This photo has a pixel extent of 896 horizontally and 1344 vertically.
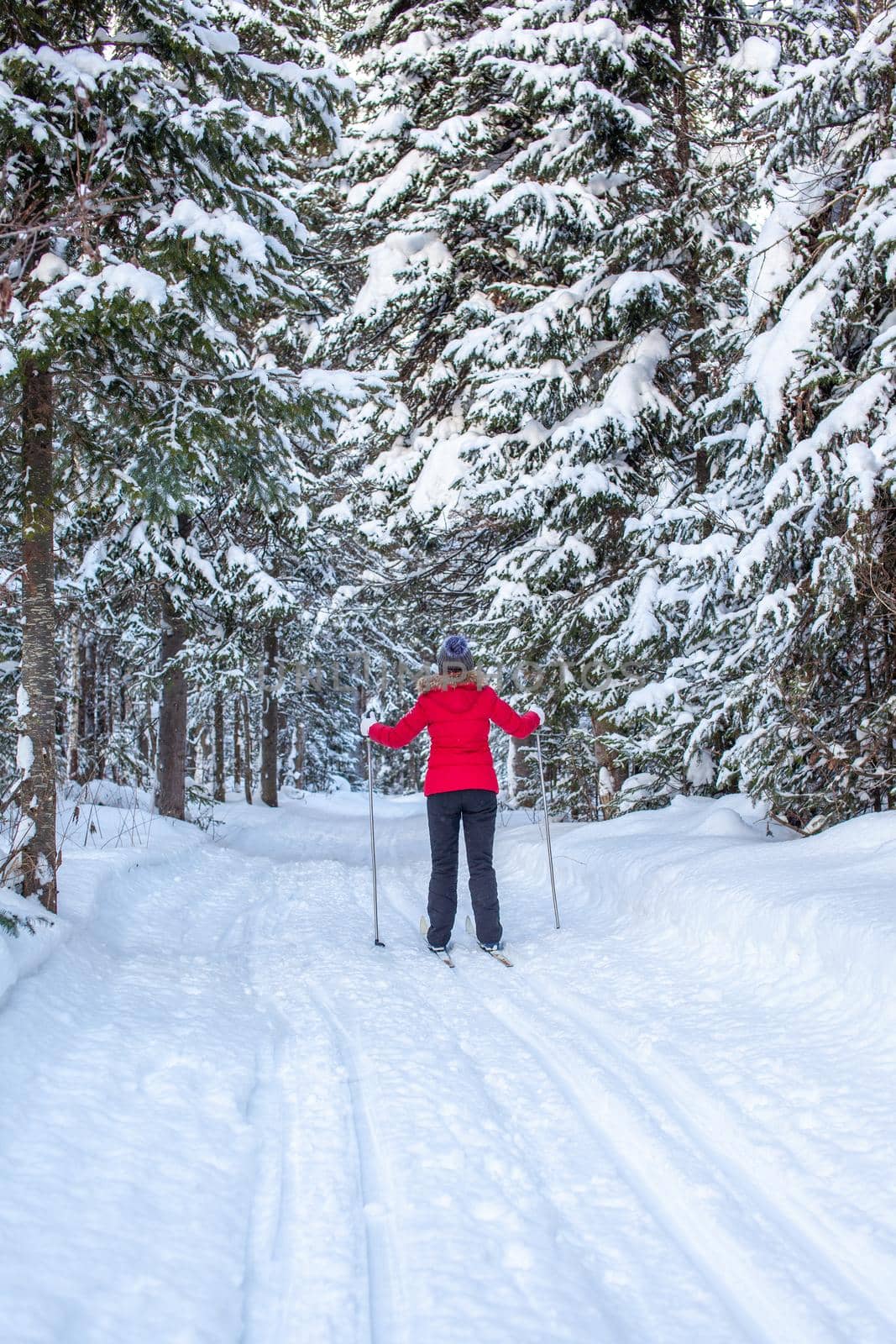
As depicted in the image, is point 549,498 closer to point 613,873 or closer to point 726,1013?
point 613,873

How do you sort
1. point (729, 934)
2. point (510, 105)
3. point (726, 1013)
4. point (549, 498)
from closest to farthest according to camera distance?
point (726, 1013), point (729, 934), point (549, 498), point (510, 105)

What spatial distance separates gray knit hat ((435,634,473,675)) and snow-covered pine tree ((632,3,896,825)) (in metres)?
2.15

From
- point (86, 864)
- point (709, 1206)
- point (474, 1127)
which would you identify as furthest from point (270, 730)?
point (709, 1206)

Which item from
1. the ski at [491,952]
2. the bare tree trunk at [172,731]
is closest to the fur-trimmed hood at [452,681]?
the ski at [491,952]

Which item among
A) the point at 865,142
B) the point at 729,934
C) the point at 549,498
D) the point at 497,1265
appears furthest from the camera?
the point at 549,498

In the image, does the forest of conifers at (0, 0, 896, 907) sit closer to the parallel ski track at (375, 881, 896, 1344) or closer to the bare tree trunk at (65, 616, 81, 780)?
the bare tree trunk at (65, 616, 81, 780)

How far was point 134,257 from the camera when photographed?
572 cm

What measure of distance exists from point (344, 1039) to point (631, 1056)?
134 centimetres

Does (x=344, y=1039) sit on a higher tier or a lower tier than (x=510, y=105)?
lower

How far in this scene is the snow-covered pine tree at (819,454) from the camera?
17.5ft

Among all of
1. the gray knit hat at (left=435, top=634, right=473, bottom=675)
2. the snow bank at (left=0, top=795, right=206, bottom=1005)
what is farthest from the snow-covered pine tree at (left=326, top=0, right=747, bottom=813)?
the snow bank at (left=0, top=795, right=206, bottom=1005)

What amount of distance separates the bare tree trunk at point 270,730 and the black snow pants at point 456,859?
14.1m

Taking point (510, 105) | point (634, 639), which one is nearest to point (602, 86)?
point (510, 105)

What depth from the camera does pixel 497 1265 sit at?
2230 mm
